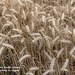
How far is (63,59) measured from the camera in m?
1.78

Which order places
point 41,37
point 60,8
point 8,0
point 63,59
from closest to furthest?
point 41,37 → point 63,59 → point 60,8 → point 8,0

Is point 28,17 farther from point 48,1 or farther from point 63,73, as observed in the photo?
point 63,73

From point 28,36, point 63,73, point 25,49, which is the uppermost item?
point 28,36

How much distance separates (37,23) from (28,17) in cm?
43

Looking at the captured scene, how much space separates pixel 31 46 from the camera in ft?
5.98

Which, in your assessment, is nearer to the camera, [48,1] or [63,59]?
[63,59]

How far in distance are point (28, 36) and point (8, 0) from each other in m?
1.05

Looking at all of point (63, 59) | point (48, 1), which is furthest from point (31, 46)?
point (48, 1)

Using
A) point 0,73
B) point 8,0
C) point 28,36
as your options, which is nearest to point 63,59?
point 28,36

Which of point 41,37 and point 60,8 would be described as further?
point 60,8

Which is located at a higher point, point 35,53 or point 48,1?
point 48,1

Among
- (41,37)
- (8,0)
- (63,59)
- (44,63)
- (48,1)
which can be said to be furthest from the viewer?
(48,1)

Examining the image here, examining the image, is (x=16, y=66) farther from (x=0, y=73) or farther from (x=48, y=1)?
(x=48, y=1)

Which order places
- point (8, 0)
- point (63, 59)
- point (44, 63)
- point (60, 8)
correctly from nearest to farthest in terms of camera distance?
point (63, 59) → point (44, 63) → point (60, 8) → point (8, 0)
